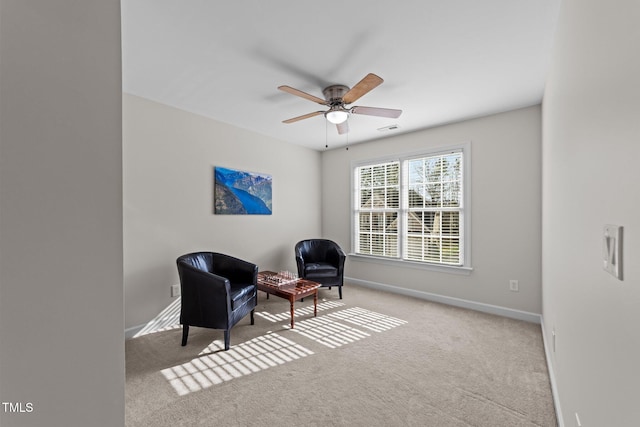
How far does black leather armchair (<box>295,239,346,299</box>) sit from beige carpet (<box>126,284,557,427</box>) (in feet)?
2.40

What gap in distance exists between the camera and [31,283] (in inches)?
22.3

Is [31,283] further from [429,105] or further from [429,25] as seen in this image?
[429,105]

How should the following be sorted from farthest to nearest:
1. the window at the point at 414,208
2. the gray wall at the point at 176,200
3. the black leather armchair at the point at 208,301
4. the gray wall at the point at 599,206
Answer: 1. the window at the point at 414,208
2. the gray wall at the point at 176,200
3. the black leather armchair at the point at 208,301
4. the gray wall at the point at 599,206


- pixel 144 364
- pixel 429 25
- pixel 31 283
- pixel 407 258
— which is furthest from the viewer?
pixel 407 258

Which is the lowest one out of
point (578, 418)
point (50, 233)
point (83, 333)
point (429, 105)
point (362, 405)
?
point (362, 405)

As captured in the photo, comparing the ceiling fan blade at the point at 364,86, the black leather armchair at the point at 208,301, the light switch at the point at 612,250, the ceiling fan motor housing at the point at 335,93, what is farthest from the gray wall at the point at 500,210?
the light switch at the point at 612,250

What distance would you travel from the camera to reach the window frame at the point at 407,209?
3709mm

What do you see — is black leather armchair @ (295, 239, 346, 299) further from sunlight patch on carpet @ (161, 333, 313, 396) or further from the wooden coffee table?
sunlight patch on carpet @ (161, 333, 313, 396)

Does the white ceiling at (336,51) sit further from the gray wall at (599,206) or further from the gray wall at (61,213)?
the gray wall at (61,213)

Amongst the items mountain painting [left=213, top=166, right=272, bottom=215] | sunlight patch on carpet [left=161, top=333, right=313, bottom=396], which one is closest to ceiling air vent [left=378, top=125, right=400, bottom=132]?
mountain painting [left=213, top=166, right=272, bottom=215]

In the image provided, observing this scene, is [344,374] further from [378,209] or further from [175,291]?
[378,209]

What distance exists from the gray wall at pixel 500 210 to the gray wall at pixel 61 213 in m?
3.91

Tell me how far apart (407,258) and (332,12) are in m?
3.48

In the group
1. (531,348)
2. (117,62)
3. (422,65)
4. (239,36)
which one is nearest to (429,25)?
(422,65)
